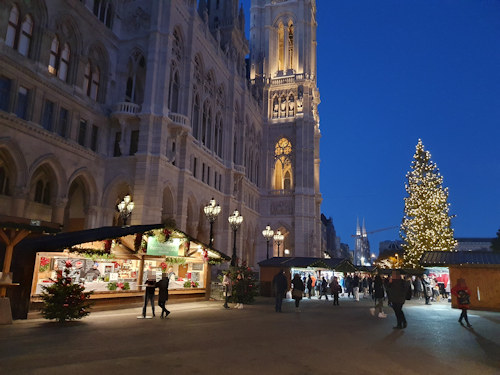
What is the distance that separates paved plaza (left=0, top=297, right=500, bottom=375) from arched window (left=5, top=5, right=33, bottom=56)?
1634 centimetres

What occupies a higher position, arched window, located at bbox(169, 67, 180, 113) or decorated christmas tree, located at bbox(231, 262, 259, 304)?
arched window, located at bbox(169, 67, 180, 113)

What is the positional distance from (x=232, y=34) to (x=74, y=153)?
27138 mm

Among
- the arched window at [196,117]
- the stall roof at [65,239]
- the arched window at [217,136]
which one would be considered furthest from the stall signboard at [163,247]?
the arched window at [217,136]

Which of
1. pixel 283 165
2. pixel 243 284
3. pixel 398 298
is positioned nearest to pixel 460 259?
pixel 398 298

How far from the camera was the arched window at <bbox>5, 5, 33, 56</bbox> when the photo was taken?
851 inches

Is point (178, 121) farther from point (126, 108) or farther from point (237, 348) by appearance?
point (237, 348)

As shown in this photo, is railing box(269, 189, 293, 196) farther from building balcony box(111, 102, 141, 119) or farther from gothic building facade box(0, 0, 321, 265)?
building balcony box(111, 102, 141, 119)

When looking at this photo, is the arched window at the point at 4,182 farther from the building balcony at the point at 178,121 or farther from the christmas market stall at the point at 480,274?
the christmas market stall at the point at 480,274

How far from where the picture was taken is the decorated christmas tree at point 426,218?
109ft

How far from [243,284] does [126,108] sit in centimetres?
1539

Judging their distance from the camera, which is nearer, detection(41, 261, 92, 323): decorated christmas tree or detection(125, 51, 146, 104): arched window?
detection(41, 261, 92, 323): decorated christmas tree

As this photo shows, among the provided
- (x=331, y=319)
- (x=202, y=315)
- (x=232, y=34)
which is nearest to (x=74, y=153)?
(x=202, y=315)

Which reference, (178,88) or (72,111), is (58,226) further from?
(178,88)

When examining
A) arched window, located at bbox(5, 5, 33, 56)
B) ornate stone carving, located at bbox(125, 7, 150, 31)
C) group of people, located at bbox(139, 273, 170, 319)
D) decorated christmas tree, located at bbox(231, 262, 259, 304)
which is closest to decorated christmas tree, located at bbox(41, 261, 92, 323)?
group of people, located at bbox(139, 273, 170, 319)
